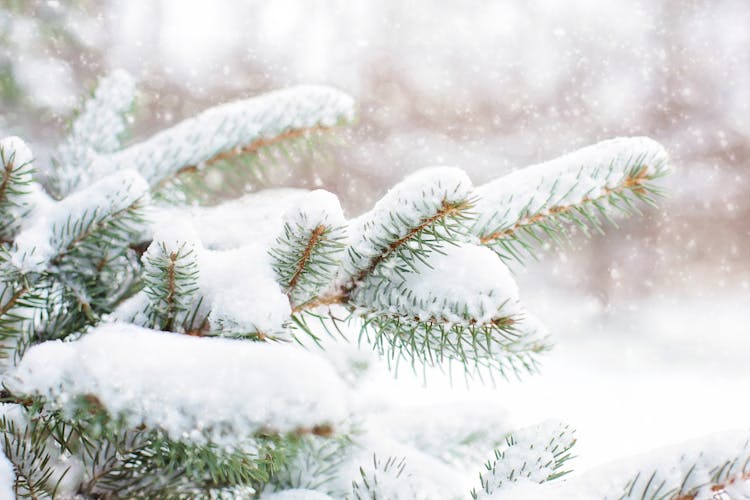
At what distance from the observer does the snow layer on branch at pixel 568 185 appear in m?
0.44

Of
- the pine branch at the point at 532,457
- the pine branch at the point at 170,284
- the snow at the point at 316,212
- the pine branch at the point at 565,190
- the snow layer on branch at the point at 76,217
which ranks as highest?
the snow layer on branch at the point at 76,217

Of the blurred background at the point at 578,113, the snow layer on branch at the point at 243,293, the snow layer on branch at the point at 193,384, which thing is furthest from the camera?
the blurred background at the point at 578,113

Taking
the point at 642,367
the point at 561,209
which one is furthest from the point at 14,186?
the point at 642,367

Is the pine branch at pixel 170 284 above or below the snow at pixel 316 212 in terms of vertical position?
below

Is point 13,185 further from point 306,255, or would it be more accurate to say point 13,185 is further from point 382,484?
point 382,484

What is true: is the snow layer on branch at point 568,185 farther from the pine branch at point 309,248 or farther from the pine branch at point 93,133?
the pine branch at point 93,133

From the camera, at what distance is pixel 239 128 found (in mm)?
562

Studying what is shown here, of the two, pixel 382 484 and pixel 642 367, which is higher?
pixel 642 367

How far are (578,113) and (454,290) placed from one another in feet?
12.3

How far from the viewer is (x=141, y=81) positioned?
9.12ft

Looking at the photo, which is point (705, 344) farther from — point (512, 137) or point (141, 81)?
point (141, 81)

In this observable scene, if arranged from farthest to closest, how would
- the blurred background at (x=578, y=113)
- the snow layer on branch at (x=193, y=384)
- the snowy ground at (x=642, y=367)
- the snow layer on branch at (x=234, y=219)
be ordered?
1. the blurred background at (x=578, y=113)
2. the snowy ground at (x=642, y=367)
3. the snow layer on branch at (x=234, y=219)
4. the snow layer on branch at (x=193, y=384)

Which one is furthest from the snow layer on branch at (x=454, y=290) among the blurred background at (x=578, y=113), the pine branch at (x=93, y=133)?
the blurred background at (x=578, y=113)

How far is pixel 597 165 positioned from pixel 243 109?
310mm
